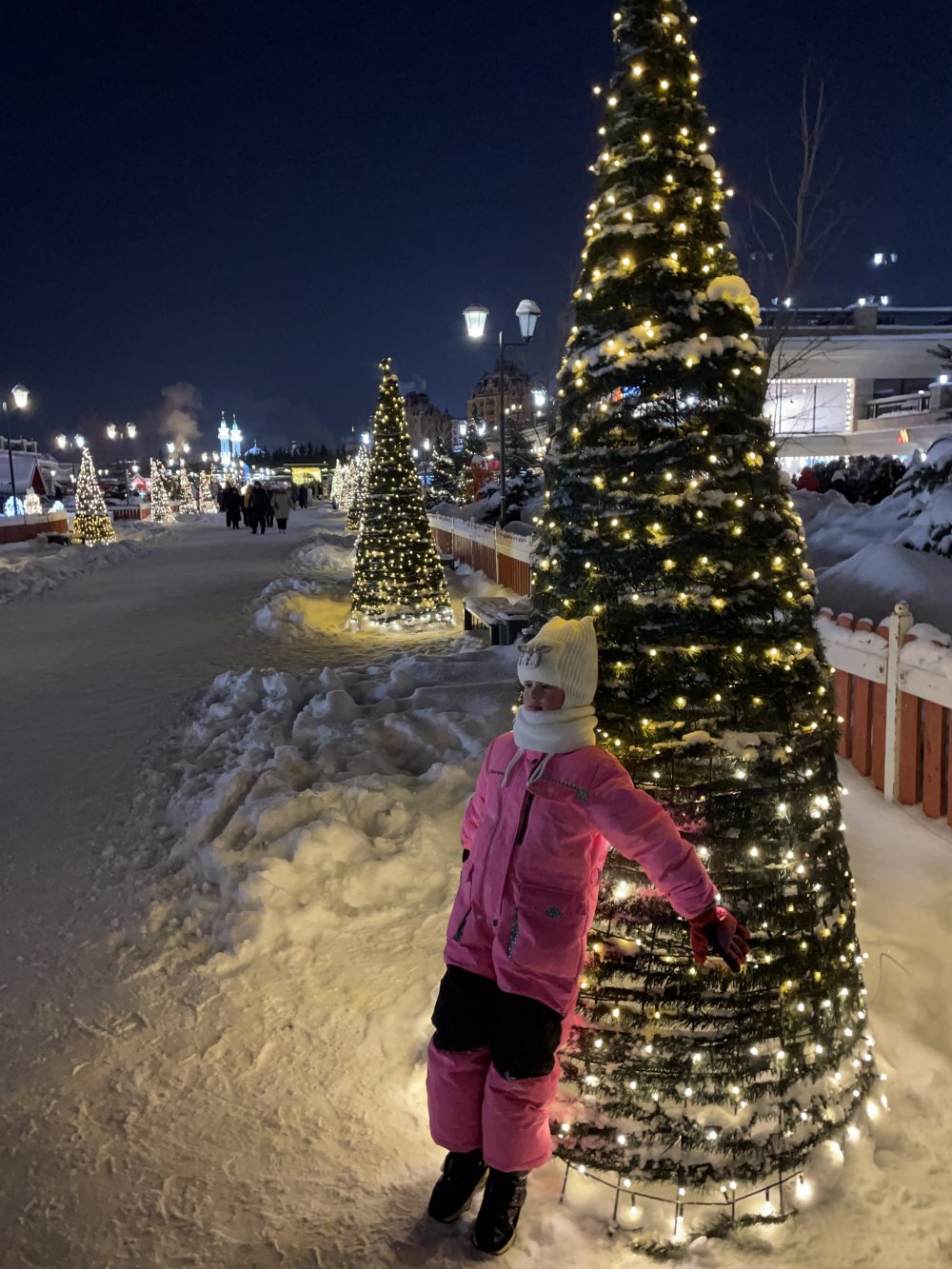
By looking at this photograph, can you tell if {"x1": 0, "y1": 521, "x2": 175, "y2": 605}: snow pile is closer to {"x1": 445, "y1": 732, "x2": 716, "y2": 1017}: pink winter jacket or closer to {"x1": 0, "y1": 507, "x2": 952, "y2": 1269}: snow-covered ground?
{"x1": 0, "y1": 507, "x2": 952, "y2": 1269}: snow-covered ground

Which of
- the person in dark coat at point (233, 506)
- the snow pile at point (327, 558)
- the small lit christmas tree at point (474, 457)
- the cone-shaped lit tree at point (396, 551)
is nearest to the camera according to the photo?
the cone-shaped lit tree at point (396, 551)

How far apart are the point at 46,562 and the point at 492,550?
427 inches

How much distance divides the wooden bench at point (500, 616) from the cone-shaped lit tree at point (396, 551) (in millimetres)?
1366

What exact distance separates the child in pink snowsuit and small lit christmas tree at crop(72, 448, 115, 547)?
97.8ft

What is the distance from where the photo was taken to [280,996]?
12.7 ft

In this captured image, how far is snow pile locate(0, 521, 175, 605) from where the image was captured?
17172 mm

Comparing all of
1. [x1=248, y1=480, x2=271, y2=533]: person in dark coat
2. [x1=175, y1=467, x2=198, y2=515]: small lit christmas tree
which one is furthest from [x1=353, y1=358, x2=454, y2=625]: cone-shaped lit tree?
[x1=175, y1=467, x2=198, y2=515]: small lit christmas tree

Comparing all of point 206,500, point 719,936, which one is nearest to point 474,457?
point 206,500

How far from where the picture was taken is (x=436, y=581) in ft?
43.4

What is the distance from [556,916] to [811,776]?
1.04 m

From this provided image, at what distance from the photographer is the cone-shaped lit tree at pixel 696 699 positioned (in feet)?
9.09

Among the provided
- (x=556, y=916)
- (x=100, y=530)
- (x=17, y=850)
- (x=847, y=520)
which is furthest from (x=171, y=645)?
(x=100, y=530)

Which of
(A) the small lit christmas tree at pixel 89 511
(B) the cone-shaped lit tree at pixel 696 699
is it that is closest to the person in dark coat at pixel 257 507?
(A) the small lit christmas tree at pixel 89 511

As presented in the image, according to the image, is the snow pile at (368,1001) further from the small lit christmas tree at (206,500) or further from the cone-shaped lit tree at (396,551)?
the small lit christmas tree at (206,500)
